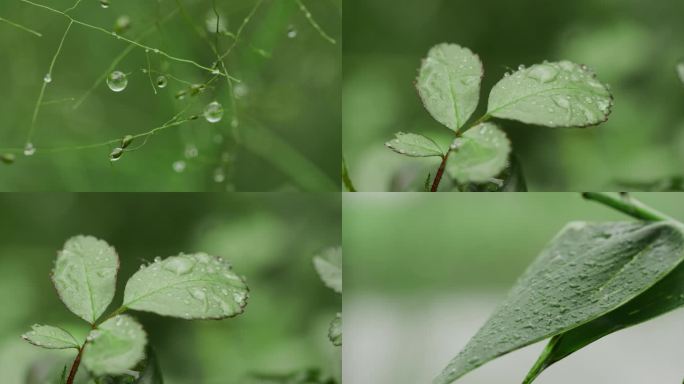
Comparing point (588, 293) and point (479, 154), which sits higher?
point (479, 154)

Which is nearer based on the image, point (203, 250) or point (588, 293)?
point (588, 293)

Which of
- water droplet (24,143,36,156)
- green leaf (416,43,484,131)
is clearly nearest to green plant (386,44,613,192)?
green leaf (416,43,484,131)

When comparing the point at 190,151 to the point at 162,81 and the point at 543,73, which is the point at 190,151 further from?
the point at 543,73

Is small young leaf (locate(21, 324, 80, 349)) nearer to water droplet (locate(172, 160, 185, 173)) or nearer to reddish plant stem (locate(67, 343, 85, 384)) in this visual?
reddish plant stem (locate(67, 343, 85, 384))

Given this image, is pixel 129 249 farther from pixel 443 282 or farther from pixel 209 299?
pixel 443 282

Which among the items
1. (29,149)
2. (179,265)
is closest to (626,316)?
(179,265)

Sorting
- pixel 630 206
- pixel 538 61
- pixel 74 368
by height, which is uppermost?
pixel 538 61

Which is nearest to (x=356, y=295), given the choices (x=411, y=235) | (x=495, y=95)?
(x=411, y=235)
